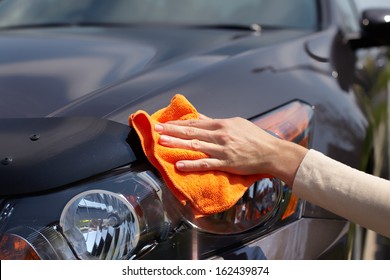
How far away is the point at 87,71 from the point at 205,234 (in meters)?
0.65

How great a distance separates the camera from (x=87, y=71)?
2.04 meters

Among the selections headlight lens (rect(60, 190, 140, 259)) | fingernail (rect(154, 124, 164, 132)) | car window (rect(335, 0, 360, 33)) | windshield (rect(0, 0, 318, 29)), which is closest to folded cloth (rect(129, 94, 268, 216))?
fingernail (rect(154, 124, 164, 132))

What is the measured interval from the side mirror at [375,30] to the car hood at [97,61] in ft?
2.38

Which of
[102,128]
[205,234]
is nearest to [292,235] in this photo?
[205,234]

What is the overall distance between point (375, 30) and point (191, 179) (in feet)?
6.80

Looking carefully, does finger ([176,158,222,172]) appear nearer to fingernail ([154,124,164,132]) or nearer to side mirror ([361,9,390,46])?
fingernail ([154,124,164,132])

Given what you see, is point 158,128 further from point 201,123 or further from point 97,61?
point 97,61

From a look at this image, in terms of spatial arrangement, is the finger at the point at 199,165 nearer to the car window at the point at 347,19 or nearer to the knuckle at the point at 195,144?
the knuckle at the point at 195,144

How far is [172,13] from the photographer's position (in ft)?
10.0

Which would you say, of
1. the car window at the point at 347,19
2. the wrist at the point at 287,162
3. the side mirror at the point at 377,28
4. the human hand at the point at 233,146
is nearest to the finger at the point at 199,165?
the human hand at the point at 233,146

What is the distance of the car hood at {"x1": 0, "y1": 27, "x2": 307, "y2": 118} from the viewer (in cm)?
179

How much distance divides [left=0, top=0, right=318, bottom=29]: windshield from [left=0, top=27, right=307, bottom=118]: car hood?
0.24 meters

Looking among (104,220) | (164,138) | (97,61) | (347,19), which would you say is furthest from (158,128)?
(347,19)
